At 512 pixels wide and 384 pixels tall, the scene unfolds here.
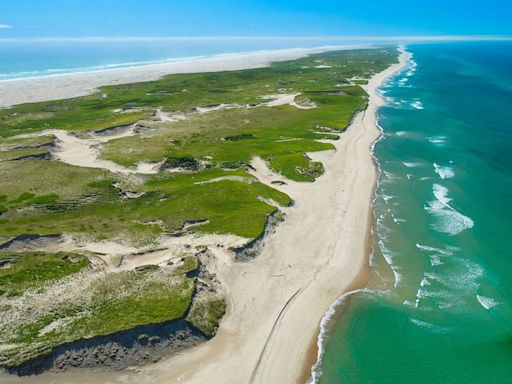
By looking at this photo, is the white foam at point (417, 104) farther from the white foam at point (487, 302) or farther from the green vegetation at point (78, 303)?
the green vegetation at point (78, 303)

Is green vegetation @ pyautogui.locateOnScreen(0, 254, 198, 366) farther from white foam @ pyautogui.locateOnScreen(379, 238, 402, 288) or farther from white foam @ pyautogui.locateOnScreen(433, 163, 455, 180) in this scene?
white foam @ pyautogui.locateOnScreen(433, 163, 455, 180)

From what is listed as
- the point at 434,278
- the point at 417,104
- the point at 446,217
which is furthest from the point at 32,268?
the point at 417,104

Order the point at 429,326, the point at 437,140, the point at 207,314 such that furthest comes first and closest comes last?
the point at 437,140, the point at 429,326, the point at 207,314

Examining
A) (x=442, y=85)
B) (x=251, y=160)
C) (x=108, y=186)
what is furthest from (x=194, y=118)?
(x=442, y=85)

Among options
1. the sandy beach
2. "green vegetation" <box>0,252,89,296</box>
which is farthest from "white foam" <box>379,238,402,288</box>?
"green vegetation" <box>0,252,89,296</box>

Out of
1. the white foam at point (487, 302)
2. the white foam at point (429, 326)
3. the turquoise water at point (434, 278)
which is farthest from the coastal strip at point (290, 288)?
the white foam at point (487, 302)

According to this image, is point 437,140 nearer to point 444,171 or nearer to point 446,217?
point 444,171
